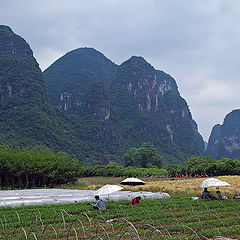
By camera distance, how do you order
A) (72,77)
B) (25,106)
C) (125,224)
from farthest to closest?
(72,77) < (25,106) < (125,224)

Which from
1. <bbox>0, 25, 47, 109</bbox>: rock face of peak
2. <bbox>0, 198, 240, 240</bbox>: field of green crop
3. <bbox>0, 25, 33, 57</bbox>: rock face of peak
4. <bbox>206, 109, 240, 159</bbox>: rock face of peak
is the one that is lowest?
<bbox>0, 198, 240, 240</bbox>: field of green crop

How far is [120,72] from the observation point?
151 meters

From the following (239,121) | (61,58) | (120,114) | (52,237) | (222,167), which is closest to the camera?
(52,237)

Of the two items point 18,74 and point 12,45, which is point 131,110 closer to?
point 12,45

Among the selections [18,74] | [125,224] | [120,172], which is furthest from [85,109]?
[125,224]

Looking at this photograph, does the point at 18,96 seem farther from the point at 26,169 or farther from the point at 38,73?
the point at 26,169

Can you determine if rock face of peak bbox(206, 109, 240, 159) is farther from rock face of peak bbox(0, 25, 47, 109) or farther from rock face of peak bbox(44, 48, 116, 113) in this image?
rock face of peak bbox(0, 25, 47, 109)

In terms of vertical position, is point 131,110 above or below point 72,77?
below

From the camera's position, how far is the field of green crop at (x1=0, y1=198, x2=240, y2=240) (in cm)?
833

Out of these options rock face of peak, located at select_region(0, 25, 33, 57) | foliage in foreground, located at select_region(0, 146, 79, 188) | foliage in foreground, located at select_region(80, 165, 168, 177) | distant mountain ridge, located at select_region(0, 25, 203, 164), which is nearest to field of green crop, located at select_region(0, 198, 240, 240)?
foliage in foreground, located at select_region(0, 146, 79, 188)

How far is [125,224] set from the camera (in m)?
9.97

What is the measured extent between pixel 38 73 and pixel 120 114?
52.0 meters

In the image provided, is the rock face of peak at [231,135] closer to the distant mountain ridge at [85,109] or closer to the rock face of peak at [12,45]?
the distant mountain ridge at [85,109]

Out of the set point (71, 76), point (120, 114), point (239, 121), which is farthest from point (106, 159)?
point (239, 121)
